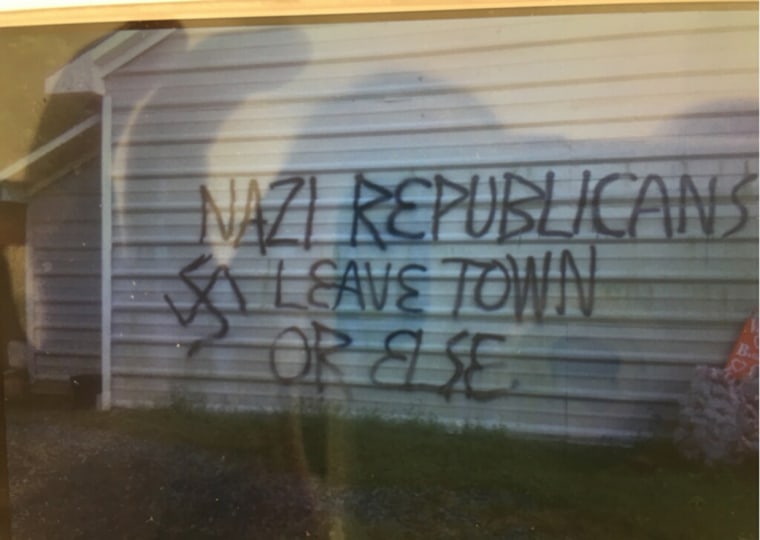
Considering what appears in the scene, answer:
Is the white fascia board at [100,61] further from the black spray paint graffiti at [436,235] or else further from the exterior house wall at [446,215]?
the black spray paint graffiti at [436,235]

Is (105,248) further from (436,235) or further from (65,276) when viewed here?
(436,235)

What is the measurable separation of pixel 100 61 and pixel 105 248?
98cm

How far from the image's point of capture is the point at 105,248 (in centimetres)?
417

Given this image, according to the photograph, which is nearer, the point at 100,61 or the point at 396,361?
the point at 100,61

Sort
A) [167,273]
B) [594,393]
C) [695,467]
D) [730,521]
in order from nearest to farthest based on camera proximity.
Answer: [730,521], [695,467], [594,393], [167,273]

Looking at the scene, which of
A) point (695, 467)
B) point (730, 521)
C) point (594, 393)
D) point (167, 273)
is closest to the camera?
point (730, 521)

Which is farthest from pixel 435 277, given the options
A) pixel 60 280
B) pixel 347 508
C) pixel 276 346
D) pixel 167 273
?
pixel 60 280

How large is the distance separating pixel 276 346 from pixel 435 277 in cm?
89

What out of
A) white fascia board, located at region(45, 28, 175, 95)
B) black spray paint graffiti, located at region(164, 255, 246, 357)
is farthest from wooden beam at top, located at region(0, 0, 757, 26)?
black spray paint graffiti, located at region(164, 255, 246, 357)

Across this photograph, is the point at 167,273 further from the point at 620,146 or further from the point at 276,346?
the point at 620,146

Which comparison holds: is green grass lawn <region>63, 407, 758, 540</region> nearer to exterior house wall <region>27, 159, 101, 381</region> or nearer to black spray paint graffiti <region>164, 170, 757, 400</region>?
black spray paint graffiti <region>164, 170, 757, 400</region>

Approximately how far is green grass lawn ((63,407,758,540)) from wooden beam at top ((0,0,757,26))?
6.49 feet

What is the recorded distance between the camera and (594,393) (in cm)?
380

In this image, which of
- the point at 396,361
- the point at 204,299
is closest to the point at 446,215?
the point at 396,361
